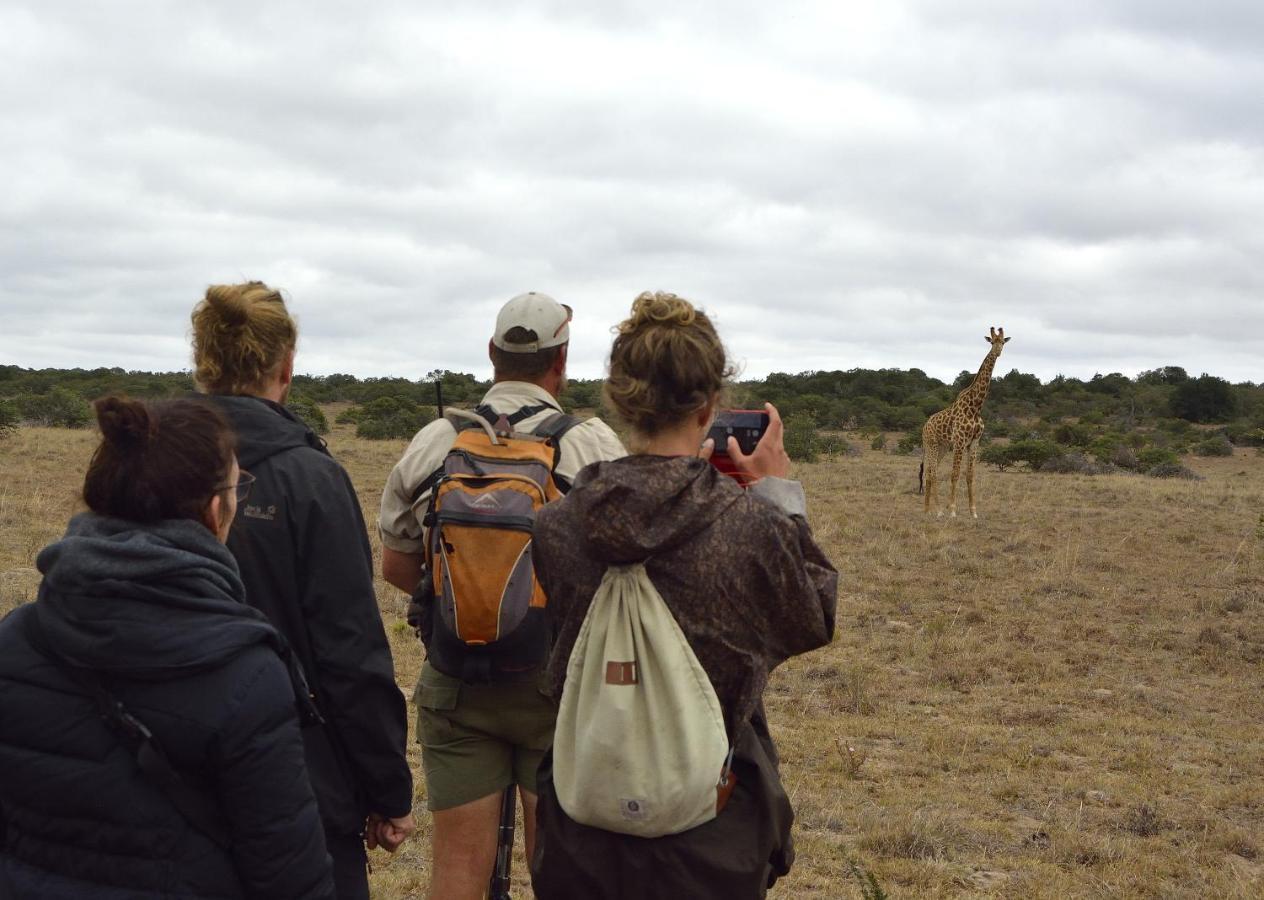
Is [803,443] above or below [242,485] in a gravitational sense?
below

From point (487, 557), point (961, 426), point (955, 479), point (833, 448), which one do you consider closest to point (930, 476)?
point (955, 479)

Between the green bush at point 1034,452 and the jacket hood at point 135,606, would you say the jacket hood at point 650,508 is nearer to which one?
the jacket hood at point 135,606

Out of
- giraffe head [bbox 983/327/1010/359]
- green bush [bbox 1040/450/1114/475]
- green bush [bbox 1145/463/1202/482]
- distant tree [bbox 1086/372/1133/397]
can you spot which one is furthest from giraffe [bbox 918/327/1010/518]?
distant tree [bbox 1086/372/1133/397]

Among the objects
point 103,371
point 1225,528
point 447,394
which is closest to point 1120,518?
point 1225,528

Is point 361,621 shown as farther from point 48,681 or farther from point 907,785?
point 907,785

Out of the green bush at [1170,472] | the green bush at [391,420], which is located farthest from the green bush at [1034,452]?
the green bush at [391,420]

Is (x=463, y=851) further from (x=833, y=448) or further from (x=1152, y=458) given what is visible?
(x=1152, y=458)

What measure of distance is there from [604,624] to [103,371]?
53281 millimetres

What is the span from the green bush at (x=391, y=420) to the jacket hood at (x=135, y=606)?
23.7 metres

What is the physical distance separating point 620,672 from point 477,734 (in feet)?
3.05

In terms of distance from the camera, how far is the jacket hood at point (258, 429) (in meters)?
2.37

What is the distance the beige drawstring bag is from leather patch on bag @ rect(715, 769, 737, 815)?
0.03m

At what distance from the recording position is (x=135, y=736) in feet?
5.87

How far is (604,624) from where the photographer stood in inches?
79.5
